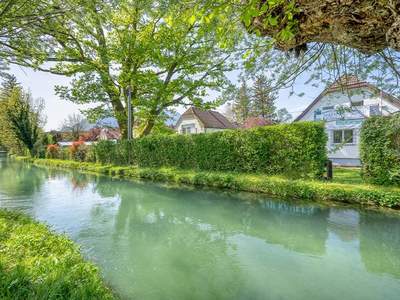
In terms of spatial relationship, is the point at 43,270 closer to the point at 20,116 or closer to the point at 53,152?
the point at 53,152

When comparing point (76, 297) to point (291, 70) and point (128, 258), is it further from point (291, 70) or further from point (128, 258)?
point (291, 70)

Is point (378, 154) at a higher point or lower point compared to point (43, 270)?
higher

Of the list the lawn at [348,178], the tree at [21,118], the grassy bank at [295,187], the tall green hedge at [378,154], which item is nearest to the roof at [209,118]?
the grassy bank at [295,187]

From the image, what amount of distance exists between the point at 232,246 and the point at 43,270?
10.3ft

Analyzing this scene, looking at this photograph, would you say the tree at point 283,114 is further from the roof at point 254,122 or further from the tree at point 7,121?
the tree at point 7,121

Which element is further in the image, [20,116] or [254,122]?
[20,116]

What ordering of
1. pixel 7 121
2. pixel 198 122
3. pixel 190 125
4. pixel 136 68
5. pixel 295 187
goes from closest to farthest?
1. pixel 295 187
2. pixel 136 68
3. pixel 198 122
4. pixel 190 125
5. pixel 7 121

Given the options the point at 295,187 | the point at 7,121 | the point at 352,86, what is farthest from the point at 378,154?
the point at 7,121

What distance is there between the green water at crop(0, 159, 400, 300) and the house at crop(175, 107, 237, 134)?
65.6 ft

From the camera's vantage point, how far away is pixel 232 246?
4.89 meters

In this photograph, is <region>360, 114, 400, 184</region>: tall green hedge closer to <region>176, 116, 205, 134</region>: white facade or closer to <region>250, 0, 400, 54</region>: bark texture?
<region>250, 0, 400, 54</region>: bark texture

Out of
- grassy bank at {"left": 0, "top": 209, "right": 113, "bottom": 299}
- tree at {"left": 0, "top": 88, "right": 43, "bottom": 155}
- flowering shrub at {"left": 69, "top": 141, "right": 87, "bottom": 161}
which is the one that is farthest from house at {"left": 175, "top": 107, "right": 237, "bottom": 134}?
grassy bank at {"left": 0, "top": 209, "right": 113, "bottom": 299}

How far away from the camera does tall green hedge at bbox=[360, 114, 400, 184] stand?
7.77m

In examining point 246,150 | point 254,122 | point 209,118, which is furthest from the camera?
point 209,118
